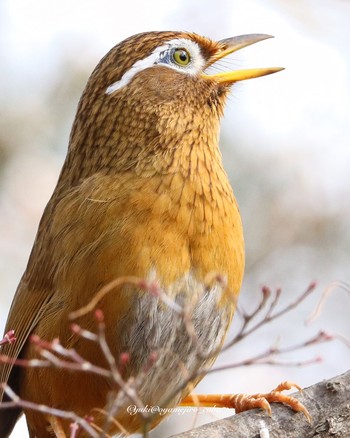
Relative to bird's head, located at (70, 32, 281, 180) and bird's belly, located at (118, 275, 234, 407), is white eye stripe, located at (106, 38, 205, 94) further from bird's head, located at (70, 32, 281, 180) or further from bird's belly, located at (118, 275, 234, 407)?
bird's belly, located at (118, 275, 234, 407)

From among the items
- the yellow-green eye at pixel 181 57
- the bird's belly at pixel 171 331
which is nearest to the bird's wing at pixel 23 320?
the bird's belly at pixel 171 331

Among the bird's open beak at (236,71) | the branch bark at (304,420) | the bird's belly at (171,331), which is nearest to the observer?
the branch bark at (304,420)

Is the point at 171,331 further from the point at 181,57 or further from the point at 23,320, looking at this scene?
the point at 181,57

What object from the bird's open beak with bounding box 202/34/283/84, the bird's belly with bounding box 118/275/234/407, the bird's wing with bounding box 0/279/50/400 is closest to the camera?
the bird's belly with bounding box 118/275/234/407

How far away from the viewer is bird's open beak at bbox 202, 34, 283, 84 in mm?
4961

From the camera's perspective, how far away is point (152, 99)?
4945 mm

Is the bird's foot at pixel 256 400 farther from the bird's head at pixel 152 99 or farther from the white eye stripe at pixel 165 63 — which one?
the white eye stripe at pixel 165 63

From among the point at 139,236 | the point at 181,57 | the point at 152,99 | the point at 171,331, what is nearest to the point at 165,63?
the point at 181,57

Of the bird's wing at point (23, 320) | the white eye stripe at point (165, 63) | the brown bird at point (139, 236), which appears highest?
the white eye stripe at point (165, 63)

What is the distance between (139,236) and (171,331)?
0.48m

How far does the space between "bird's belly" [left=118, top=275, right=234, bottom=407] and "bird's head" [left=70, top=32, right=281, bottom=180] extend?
2.57 ft

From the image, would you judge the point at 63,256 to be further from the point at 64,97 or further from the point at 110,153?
the point at 64,97

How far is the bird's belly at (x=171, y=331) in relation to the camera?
433 cm

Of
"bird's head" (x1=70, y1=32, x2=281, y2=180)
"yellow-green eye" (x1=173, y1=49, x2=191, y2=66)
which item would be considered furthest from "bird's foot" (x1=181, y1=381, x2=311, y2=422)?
"yellow-green eye" (x1=173, y1=49, x2=191, y2=66)
